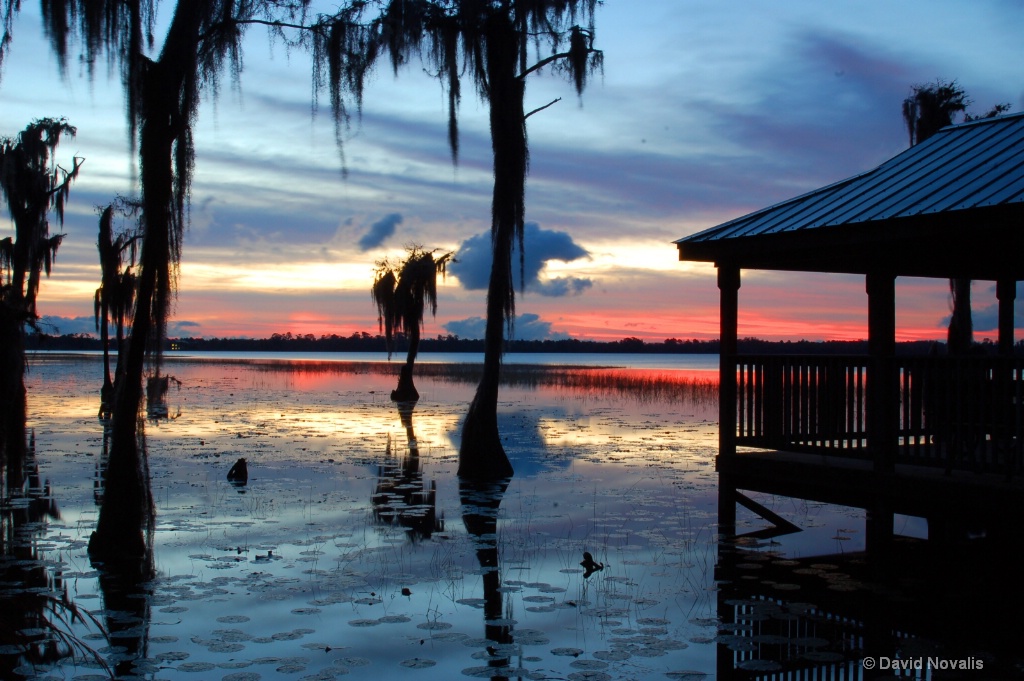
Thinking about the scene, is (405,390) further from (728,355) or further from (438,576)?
(438,576)

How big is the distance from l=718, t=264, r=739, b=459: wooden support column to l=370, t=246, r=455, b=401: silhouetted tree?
80.2ft

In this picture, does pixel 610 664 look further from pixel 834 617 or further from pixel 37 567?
pixel 37 567

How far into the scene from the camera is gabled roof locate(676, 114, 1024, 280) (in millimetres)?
8969

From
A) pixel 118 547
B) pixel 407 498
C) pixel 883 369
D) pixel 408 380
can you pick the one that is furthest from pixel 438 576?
pixel 408 380

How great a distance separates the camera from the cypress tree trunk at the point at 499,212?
16625mm

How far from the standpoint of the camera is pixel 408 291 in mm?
35594

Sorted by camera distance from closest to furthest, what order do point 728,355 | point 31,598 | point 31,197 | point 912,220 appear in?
point 31,598, point 912,220, point 728,355, point 31,197

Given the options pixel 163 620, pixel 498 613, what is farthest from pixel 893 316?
pixel 163 620

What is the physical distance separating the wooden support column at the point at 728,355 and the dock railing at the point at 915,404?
166 mm

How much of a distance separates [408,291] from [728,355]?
24.8 metres

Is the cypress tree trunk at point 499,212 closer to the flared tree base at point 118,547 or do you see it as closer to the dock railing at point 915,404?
the dock railing at point 915,404

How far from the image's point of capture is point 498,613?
7.62m

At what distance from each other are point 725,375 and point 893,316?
7.96 ft

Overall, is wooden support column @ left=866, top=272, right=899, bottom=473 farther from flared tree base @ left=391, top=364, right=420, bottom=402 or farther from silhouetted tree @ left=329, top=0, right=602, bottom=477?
flared tree base @ left=391, top=364, right=420, bottom=402
